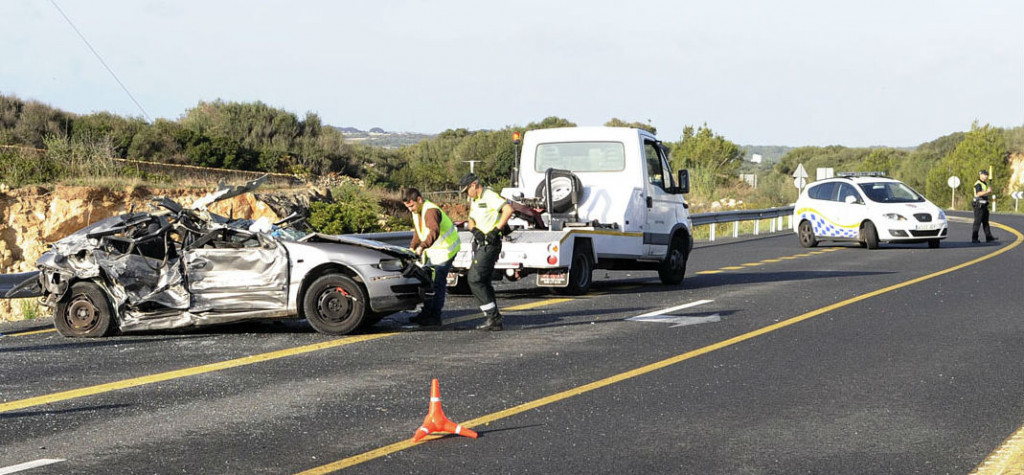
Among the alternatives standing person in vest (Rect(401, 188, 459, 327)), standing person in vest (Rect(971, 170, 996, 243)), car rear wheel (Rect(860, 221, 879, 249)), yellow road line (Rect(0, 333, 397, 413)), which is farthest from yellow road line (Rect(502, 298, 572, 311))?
standing person in vest (Rect(971, 170, 996, 243))

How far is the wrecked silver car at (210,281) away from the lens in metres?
11.4

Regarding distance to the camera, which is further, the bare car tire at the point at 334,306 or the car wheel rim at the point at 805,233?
the car wheel rim at the point at 805,233

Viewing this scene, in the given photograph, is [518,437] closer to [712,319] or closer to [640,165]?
[712,319]

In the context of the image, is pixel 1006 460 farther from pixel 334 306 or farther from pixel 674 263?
pixel 674 263

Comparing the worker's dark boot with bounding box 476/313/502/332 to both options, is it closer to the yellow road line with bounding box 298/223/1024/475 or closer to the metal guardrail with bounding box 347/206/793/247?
the yellow road line with bounding box 298/223/1024/475

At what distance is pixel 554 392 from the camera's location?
338 inches

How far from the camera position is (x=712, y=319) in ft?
43.0

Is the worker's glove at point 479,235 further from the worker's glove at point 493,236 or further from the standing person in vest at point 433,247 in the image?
the standing person in vest at point 433,247

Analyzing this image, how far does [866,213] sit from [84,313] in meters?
19.1

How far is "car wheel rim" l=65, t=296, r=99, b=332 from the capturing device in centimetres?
1145

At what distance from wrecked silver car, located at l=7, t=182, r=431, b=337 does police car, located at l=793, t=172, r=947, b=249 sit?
668 inches

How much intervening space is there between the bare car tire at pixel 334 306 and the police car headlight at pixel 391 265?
33 cm

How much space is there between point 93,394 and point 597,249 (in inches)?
336

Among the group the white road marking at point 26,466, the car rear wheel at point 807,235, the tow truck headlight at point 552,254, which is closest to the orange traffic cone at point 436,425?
the white road marking at point 26,466
